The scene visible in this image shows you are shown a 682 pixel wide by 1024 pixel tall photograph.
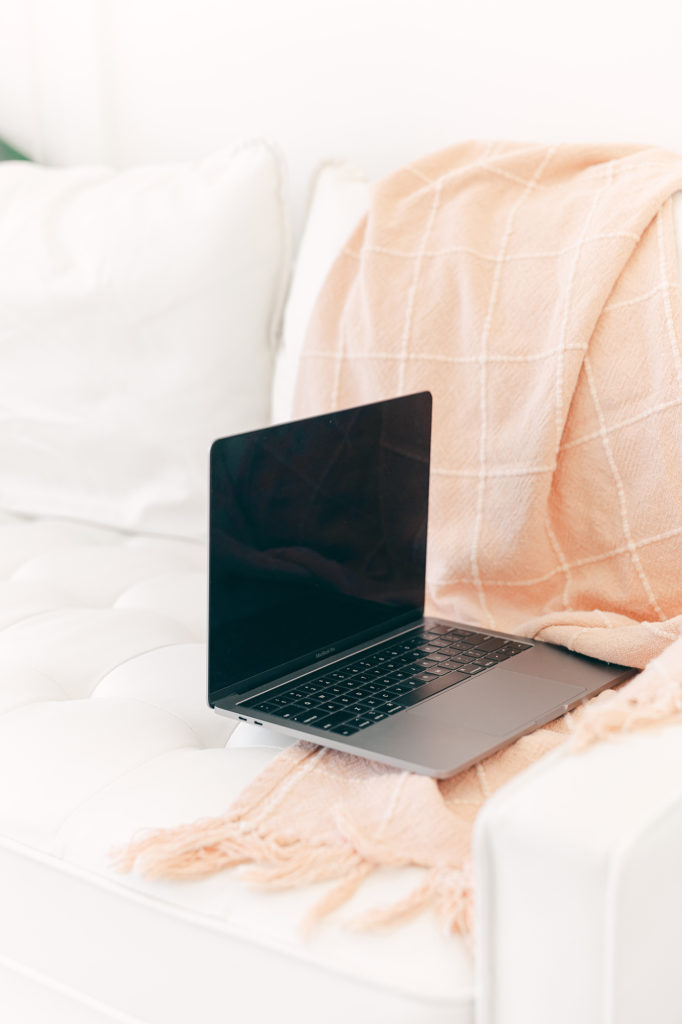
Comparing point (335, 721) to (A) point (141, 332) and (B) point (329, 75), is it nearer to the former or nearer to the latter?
(A) point (141, 332)

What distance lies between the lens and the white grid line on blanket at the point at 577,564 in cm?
109

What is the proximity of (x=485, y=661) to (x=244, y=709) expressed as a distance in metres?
0.24

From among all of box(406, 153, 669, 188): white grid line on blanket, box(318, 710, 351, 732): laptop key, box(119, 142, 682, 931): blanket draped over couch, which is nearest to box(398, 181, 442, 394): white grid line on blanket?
box(119, 142, 682, 931): blanket draped over couch

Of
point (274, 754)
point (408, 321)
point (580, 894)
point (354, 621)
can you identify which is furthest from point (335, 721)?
point (408, 321)

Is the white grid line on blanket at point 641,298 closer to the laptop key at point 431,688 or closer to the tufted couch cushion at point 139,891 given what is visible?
the laptop key at point 431,688

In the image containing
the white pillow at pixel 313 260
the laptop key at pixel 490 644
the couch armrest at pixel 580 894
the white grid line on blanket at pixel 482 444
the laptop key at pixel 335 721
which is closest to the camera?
the couch armrest at pixel 580 894

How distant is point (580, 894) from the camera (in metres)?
0.61

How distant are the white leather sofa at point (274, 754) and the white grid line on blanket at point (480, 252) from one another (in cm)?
12

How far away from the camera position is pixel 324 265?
139cm

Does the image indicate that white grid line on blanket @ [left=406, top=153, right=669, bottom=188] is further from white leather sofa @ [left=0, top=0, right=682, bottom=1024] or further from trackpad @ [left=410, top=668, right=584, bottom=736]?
trackpad @ [left=410, top=668, right=584, bottom=736]

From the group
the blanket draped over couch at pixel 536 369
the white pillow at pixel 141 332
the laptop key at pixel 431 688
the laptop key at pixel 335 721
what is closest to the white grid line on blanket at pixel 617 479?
the blanket draped over couch at pixel 536 369

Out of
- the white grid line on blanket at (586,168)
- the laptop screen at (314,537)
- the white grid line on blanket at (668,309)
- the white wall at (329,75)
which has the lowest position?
the laptop screen at (314,537)

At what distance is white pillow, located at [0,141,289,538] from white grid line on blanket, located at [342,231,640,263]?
0.61 ft

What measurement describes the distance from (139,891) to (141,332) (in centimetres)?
86
